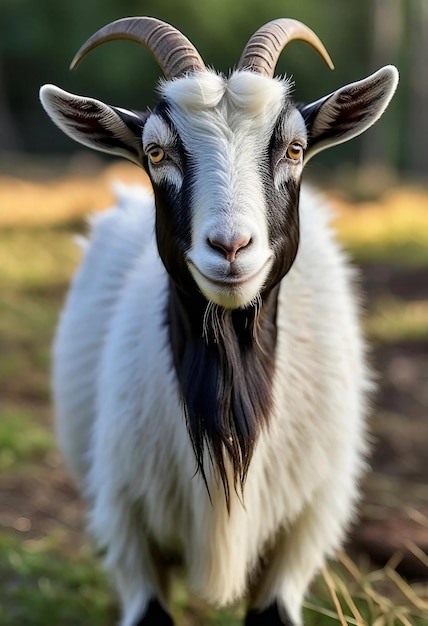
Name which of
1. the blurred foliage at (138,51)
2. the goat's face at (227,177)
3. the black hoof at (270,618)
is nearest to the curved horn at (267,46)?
the goat's face at (227,177)

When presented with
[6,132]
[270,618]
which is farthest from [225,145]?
[6,132]

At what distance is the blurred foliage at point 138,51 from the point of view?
101 feet

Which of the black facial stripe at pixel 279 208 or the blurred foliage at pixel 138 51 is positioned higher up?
the blurred foliage at pixel 138 51

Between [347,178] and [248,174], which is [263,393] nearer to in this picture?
[248,174]

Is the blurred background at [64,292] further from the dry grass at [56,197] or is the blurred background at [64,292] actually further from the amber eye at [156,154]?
the amber eye at [156,154]

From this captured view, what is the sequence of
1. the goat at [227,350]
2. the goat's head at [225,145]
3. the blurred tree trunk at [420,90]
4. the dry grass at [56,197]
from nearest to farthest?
the goat's head at [225,145] < the goat at [227,350] < the dry grass at [56,197] < the blurred tree trunk at [420,90]

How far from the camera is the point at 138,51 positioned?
104 feet

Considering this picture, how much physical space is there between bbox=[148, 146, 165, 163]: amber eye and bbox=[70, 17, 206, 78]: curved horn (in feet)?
0.95

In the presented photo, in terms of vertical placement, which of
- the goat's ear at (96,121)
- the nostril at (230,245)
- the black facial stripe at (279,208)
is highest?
the goat's ear at (96,121)

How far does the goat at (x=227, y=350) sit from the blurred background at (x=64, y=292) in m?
0.53

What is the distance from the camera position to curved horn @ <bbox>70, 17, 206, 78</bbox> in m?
3.28

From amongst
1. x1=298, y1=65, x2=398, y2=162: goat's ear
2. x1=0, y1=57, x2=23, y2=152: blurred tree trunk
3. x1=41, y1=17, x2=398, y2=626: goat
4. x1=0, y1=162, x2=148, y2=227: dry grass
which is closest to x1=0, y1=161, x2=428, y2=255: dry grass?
x1=0, y1=162, x2=148, y2=227: dry grass

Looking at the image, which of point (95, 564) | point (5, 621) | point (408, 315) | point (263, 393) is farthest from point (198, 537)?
point (408, 315)

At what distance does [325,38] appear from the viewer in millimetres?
32062
